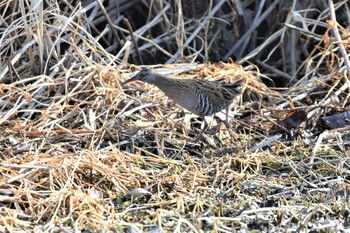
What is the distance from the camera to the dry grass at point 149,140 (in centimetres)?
462

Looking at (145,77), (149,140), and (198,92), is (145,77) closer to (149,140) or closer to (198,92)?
(198,92)

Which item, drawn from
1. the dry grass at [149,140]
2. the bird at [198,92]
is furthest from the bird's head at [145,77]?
the dry grass at [149,140]

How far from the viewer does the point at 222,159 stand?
17.6 ft

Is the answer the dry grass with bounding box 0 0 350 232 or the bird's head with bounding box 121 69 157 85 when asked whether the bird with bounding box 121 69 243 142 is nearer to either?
the bird's head with bounding box 121 69 157 85

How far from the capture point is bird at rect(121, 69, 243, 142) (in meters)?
5.80

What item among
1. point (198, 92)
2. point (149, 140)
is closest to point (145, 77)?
point (198, 92)

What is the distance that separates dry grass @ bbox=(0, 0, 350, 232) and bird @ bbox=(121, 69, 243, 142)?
0.19 metres

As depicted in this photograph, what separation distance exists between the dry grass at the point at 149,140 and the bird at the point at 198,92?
0.19 metres

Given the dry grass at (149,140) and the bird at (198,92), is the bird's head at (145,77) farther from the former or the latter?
the dry grass at (149,140)

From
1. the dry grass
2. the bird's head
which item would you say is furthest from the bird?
the dry grass

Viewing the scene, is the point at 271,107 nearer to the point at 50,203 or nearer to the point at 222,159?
the point at 222,159

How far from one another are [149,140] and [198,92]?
19.0 inches

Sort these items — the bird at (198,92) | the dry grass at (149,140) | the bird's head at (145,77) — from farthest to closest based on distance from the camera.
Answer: the bird's head at (145,77) < the bird at (198,92) < the dry grass at (149,140)

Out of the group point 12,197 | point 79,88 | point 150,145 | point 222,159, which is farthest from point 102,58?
point 12,197
